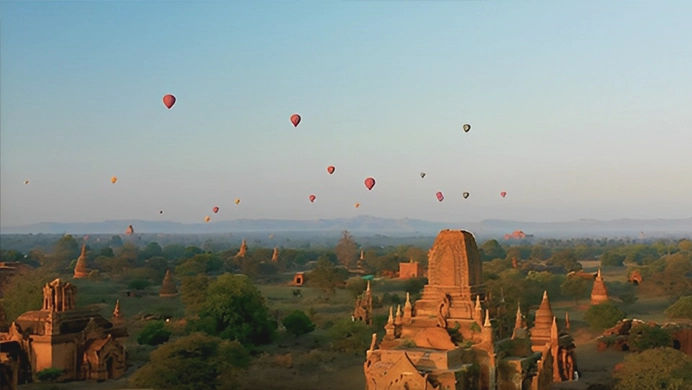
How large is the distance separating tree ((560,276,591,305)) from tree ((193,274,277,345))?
114 ft

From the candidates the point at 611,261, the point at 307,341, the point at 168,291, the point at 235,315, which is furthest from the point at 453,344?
the point at 611,261

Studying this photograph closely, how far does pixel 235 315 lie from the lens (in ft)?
142

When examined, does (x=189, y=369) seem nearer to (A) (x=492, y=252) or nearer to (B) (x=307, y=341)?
(B) (x=307, y=341)

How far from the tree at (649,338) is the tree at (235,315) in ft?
64.9

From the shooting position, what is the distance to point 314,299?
246 ft

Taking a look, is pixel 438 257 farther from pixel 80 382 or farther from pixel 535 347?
pixel 80 382

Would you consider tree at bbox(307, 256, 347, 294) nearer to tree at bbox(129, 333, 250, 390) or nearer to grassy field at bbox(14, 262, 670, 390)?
grassy field at bbox(14, 262, 670, 390)

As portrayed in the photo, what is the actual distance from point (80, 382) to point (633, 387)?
75.3 ft

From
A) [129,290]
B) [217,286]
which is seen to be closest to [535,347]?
[217,286]

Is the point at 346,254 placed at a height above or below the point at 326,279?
above

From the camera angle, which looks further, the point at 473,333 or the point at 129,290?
the point at 129,290

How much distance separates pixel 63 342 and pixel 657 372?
81.1 ft

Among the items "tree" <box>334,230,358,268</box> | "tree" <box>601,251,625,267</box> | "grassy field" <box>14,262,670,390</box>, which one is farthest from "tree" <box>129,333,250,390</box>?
"tree" <box>601,251,625,267</box>

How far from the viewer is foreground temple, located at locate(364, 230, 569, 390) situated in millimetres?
24859
